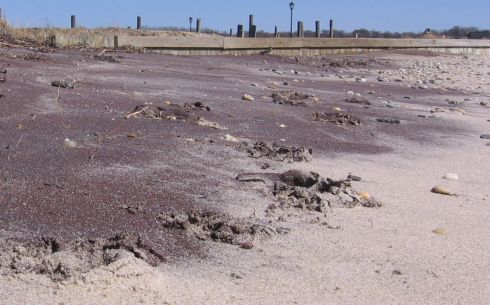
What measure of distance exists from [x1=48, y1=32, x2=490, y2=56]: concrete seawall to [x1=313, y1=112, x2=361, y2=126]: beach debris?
640 cm

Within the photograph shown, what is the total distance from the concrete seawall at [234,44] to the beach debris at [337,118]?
6.40 m

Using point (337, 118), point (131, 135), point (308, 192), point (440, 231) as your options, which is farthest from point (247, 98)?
point (440, 231)

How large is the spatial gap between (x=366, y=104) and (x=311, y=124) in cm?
224

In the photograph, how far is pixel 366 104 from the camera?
309 inches

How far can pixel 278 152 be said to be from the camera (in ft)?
14.7

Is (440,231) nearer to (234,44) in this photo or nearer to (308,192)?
(308,192)

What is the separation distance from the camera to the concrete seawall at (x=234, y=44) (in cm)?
1221

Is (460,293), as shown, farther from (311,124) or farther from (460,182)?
(311,124)

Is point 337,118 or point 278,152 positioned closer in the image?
point 278,152

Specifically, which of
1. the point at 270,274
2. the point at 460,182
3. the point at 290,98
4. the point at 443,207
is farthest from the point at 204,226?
the point at 290,98

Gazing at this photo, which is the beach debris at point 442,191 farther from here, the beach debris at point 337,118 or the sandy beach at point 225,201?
the beach debris at point 337,118

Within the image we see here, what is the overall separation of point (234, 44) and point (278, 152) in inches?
416

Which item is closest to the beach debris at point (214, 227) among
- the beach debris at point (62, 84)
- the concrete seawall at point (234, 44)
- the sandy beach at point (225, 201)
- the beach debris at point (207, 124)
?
the sandy beach at point (225, 201)

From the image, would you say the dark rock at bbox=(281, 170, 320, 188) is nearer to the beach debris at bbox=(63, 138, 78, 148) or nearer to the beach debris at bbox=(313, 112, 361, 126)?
the beach debris at bbox=(63, 138, 78, 148)
